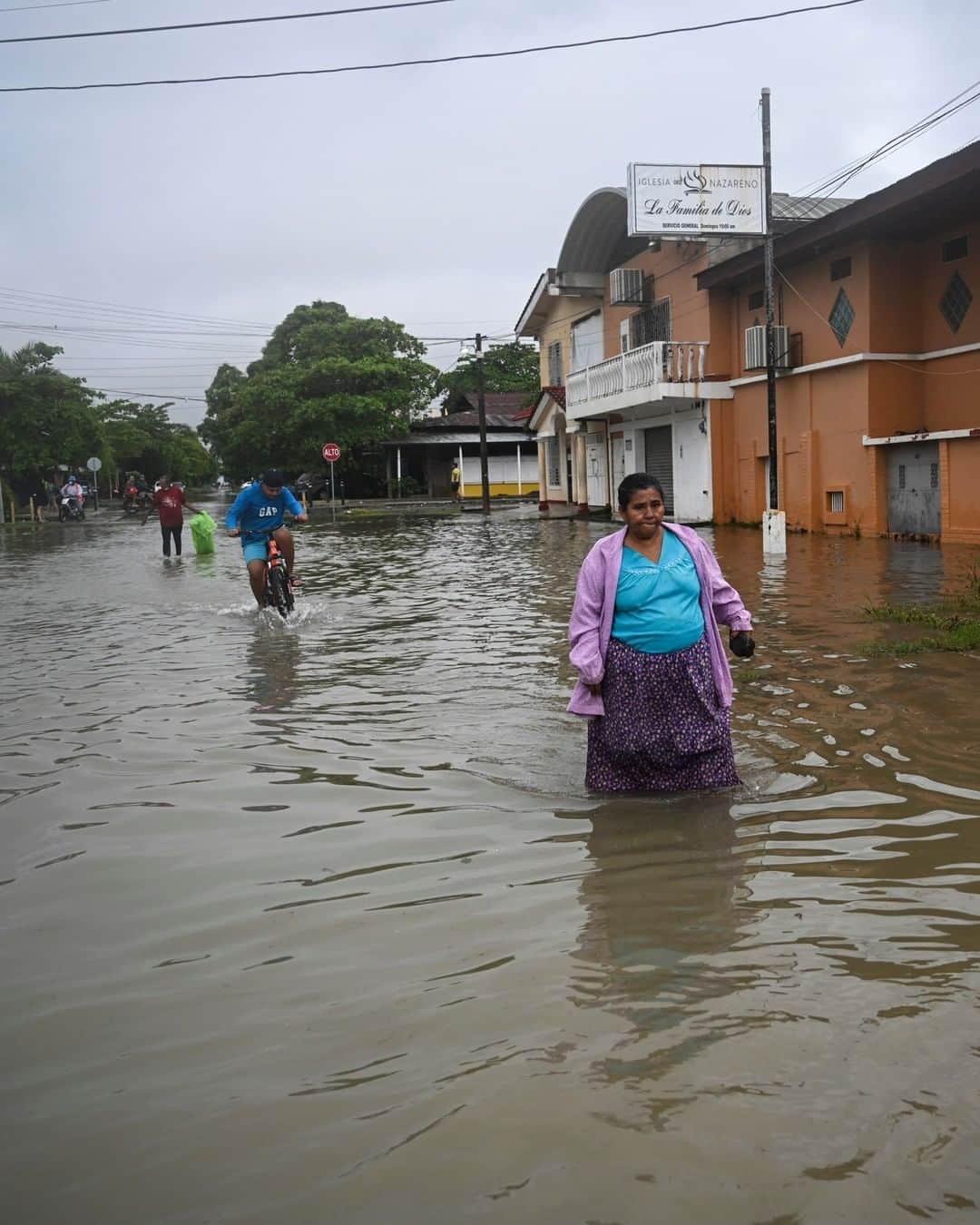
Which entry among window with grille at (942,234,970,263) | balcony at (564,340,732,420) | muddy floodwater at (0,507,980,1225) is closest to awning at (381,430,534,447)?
balcony at (564,340,732,420)

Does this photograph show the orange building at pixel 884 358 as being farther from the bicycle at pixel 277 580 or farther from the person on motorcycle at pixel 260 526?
the bicycle at pixel 277 580

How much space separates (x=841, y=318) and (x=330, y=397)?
32997 millimetres

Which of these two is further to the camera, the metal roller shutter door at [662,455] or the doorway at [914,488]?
the metal roller shutter door at [662,455]

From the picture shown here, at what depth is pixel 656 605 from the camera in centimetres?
527

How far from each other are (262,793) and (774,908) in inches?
105

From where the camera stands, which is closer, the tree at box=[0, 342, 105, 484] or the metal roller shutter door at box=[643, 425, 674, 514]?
the metal roller shutter door at box=[643, 425, 674, 514]

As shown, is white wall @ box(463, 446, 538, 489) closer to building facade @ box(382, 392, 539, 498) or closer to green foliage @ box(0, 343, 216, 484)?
building facade @ box(382, 392, 539, 498)

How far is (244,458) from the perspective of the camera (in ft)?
190

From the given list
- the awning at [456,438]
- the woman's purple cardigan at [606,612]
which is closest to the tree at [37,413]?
the awning at [456,438]

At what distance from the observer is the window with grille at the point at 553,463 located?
42156mm

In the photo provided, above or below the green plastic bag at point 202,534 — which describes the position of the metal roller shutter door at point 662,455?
above

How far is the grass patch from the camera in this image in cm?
906

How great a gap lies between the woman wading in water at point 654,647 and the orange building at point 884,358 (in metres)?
14.7

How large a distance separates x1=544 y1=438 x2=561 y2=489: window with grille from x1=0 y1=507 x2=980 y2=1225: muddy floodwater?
34.4 metres
